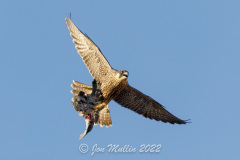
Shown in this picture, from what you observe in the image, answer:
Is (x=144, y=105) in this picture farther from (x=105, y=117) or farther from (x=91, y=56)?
(x=91, y=56)

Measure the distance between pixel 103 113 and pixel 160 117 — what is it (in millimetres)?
2085

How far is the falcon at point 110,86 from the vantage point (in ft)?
59.9

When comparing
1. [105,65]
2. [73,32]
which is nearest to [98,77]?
[105,65]

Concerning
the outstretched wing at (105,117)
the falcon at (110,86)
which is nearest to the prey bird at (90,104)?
the falcon at (110,86)

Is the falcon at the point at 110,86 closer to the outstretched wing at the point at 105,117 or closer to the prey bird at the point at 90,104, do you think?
the outstretched wing at the point at 105,117

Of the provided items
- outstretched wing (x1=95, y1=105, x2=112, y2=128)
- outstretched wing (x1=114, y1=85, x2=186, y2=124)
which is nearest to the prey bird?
outstretched wing (x1=95, y1=105, x2=112, y2=128)

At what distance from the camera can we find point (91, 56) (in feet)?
61.1

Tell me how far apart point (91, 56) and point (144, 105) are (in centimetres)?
268

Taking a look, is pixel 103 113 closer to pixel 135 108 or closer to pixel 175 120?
pixel 135 108

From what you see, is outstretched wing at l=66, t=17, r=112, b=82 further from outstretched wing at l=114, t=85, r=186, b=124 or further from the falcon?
outstretched wing at l=114, t=85, r=186, b=124

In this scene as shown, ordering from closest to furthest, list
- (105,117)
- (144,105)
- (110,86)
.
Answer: (110,86) < (144,105) < (105,117)

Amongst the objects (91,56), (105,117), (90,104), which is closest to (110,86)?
(90,104)

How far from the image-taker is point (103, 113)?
64.0ft

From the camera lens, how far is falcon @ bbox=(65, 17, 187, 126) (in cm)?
1825
